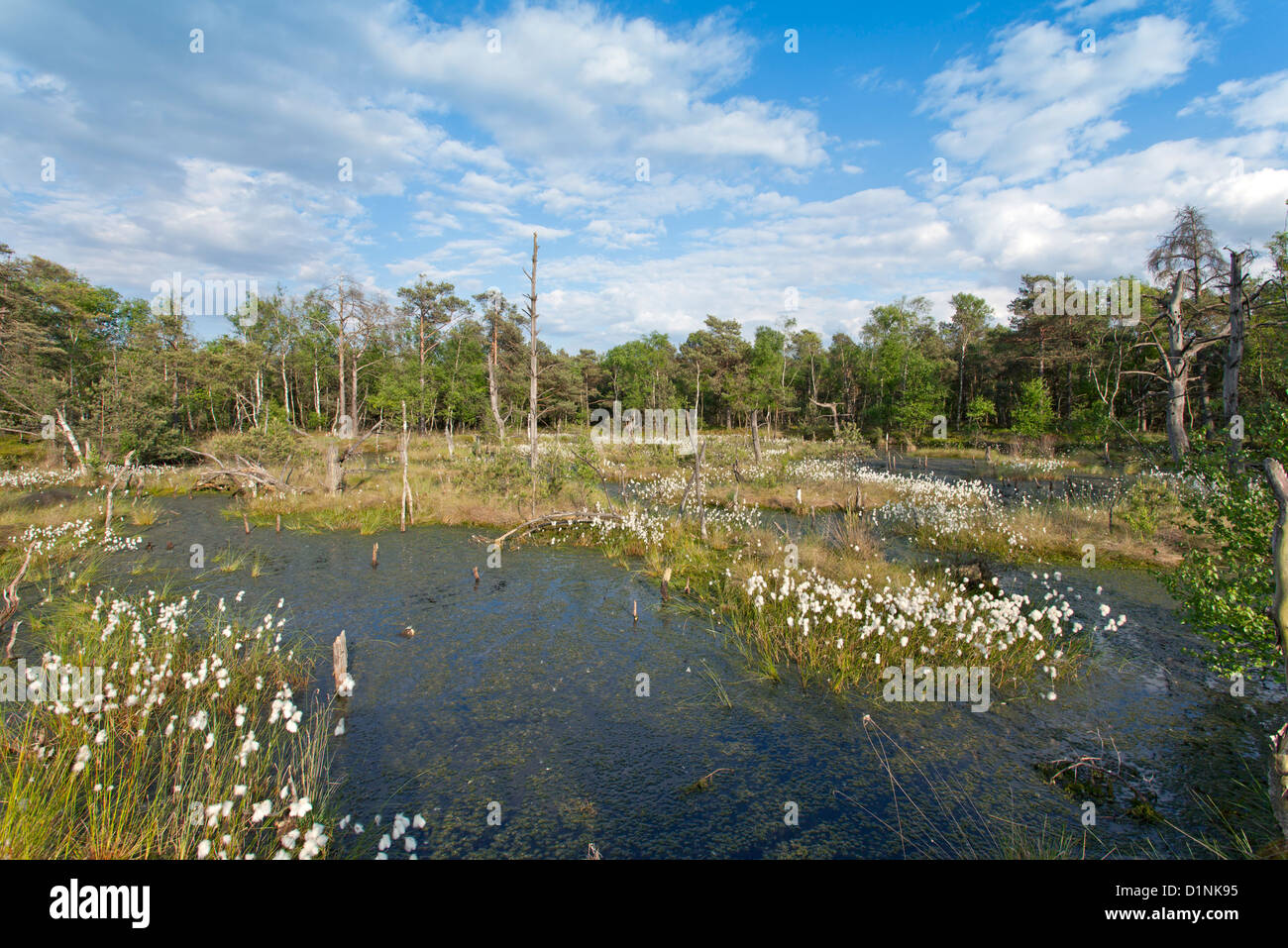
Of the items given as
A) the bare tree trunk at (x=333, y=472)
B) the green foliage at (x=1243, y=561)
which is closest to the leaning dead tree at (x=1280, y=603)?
the green foliage at (x=1243, y=561)

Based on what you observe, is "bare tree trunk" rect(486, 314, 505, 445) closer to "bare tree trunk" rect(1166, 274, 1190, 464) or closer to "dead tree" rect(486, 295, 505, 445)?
"dead tree" rect(486, 295, 505, 445)

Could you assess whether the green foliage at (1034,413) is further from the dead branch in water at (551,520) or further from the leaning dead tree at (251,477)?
the leaning dead tree at (251,477)

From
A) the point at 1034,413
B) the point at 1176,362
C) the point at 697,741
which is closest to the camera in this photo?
the point at 697,741

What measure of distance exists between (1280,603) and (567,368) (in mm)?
55071

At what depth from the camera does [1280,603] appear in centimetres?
357

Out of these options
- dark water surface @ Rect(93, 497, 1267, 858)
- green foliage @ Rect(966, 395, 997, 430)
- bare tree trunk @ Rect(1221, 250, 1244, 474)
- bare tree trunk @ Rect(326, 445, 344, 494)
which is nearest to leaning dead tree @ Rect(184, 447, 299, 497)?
bare tree trunk @ Rect(326, 445, 344, 494)

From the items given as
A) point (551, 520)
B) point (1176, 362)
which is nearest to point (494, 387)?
point (551, 520)

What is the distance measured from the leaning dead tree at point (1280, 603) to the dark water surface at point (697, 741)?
196cm

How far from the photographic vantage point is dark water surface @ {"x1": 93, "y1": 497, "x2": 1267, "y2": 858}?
575cm

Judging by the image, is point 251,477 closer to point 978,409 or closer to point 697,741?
point 697,741

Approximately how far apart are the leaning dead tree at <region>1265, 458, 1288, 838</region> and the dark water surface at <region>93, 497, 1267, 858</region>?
1957mm
